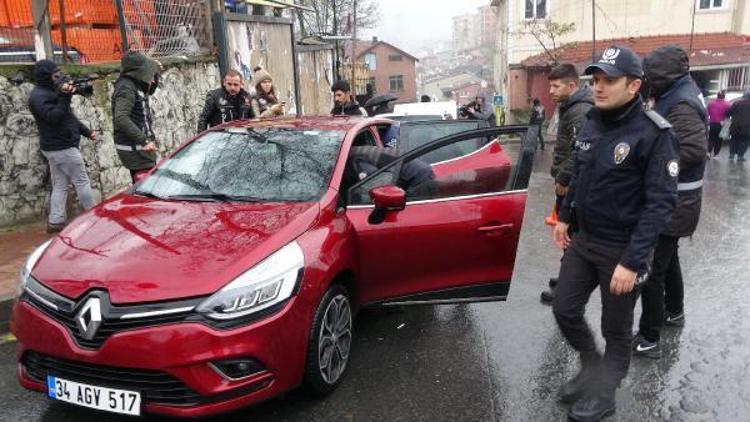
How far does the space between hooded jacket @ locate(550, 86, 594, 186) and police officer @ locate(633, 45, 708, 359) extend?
2.05 ft

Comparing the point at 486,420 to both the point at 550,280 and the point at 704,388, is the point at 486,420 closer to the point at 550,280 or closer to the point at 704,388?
the point at 704,388

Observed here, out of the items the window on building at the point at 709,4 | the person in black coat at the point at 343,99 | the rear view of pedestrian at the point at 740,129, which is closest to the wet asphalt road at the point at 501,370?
the person in black coat at the point at 343,99

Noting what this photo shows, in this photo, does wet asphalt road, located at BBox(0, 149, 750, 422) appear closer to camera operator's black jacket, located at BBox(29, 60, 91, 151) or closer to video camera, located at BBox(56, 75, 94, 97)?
camera operator's black jacket, located at BBox(29, 60, 91, 151)

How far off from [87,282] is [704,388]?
333 cm

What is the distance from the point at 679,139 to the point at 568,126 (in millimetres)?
946

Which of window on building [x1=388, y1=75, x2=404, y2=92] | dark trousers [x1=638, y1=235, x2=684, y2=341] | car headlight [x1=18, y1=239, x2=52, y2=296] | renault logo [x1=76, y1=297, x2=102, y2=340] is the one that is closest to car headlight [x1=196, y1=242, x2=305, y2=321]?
renault logo [x1=76, y1=297, x2=102, y2=340]

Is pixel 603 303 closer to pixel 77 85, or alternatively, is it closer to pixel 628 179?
pixel 628 179

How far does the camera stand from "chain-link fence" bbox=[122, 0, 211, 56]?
25.5ft

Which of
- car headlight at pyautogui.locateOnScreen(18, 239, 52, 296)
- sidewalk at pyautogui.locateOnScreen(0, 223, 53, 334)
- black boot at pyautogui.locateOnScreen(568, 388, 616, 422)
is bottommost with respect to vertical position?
black boot at pyautogui.locateOnScreen(568, 388, 616, 422)

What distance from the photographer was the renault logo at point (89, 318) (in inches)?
101

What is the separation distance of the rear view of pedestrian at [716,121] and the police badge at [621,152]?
11827mm

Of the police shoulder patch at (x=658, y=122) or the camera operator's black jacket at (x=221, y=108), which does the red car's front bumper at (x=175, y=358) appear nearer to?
the police shoulder patch at (x=658, y=122)

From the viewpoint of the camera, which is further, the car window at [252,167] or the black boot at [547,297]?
the black boot at [547,297]

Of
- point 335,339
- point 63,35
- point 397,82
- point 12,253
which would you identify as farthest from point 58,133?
point 397,82
